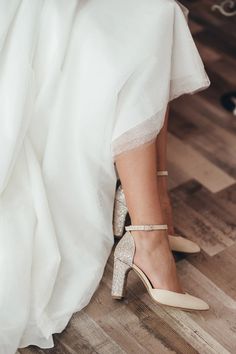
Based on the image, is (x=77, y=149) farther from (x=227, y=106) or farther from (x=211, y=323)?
(x=227, y=106)

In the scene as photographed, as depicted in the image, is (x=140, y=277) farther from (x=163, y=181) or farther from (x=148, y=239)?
(x=163, y=181)

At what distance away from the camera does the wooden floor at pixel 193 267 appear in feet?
4.82

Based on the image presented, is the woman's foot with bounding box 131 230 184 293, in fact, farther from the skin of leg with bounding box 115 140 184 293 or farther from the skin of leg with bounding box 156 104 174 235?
the skin of leg with bounding box 156 104 174 235

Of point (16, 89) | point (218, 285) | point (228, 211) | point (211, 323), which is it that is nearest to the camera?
point (16, 89)

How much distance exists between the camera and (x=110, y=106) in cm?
144

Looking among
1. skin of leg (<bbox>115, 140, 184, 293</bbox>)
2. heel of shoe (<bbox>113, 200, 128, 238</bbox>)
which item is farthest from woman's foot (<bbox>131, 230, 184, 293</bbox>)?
heel of shoe (<bbox>113, 200, 128, 238</bbox>)

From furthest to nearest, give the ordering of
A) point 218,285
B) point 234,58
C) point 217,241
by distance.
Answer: point 234,58 → point 217,241 → point 218,285

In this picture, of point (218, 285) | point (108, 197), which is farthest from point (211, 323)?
point (108, 197)

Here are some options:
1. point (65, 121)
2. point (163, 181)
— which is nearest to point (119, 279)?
point (163, 181)

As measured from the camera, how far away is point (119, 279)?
154cm

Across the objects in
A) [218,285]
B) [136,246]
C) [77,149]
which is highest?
[77,149]

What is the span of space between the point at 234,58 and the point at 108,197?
4.48ft

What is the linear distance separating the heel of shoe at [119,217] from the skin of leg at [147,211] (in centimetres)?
9

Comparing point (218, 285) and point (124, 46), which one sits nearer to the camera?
point (124, 46)
